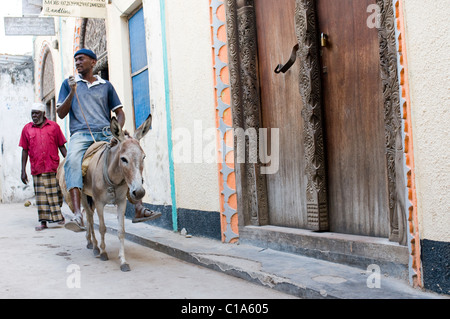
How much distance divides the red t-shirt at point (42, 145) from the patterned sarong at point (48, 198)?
145mm

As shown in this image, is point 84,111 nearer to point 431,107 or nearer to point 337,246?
point 337,246

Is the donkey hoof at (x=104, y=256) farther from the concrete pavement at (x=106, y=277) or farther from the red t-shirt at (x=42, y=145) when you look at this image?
the red t-shirt at (x=42, y=145)

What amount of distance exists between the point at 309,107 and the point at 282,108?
570mm

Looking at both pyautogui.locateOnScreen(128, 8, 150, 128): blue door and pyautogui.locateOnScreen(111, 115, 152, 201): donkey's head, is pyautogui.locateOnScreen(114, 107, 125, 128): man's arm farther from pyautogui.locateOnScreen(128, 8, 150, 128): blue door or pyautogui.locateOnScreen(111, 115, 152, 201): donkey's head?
pyautogui.locateOnScreen(128, 8, 150, 128): blue door

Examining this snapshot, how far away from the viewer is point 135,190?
4.02m

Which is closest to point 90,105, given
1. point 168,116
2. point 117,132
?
point 117,132

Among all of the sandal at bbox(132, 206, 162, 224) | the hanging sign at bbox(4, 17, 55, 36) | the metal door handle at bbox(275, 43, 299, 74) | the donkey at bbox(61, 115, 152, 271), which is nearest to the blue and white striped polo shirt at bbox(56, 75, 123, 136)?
the donkey at bbox(61, 115, 152, 271)

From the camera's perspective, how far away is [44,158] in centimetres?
795

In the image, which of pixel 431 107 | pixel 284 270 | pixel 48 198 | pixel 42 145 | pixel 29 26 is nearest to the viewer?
pixel 431 107

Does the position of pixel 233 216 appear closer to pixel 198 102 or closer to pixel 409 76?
pixel 198 102

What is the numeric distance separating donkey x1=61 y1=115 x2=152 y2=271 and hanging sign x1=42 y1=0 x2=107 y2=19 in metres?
4.45

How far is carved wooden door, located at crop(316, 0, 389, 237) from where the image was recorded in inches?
152

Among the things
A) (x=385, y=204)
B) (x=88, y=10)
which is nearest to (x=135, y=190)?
(x=385, y=204)

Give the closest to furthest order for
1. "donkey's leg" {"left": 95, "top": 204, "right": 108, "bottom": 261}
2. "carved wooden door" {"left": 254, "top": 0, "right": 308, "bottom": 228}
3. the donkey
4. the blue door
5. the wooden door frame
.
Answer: the wooden door frame, the donkey, "carved wooden door" {"left": 254, "top": 0, "right": 308, "bottom": 228}, "donkey's leg" {"left": 95, "top": 204, "right": 108, "bottom": 261}, the blue door
